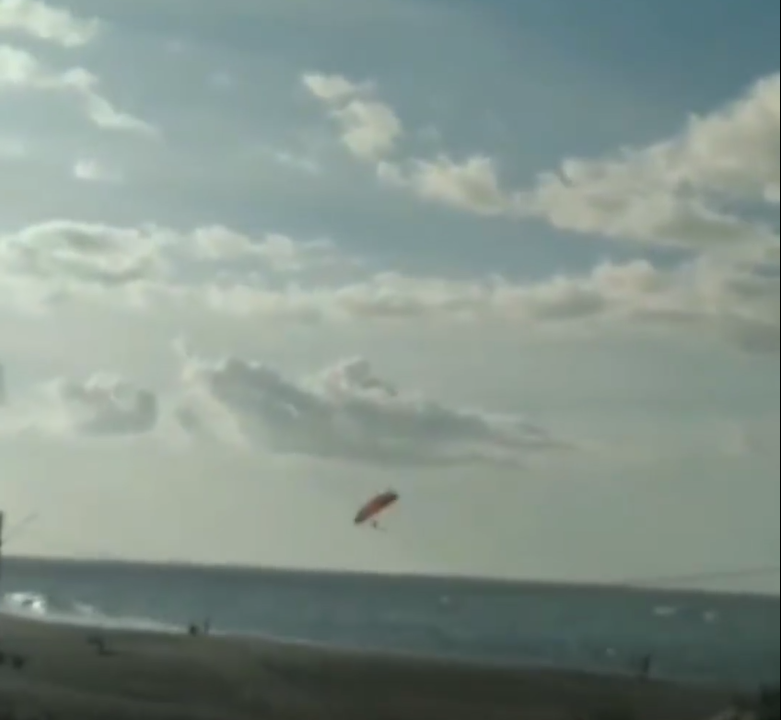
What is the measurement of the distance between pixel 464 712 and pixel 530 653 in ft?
91.7

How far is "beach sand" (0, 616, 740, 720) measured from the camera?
24344mm

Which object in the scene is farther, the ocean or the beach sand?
the ocean

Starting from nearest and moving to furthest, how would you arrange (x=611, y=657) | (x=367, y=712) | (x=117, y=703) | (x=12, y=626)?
→ (x=117, y=703)
(x=367, y=712)
(x=12, y=626)
(x=611, y=657)

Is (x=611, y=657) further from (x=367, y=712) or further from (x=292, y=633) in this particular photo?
(x=367, y=712)

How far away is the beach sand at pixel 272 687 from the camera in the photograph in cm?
2434

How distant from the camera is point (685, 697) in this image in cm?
3569

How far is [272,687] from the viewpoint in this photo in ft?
96.1

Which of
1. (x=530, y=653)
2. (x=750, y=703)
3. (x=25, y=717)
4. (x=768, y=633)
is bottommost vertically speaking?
(x=25, y=717)

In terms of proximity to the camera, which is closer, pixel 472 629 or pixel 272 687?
pixel 272 687

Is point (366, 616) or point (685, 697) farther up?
point (366, 616)

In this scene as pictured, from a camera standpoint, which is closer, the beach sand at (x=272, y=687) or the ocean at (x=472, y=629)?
the beach sand at (x=272, y=687)

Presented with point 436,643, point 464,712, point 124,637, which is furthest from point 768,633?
point 464,712

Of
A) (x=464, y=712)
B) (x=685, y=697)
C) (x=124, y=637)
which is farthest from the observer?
(x=124, y=637)

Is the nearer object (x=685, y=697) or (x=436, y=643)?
(x=685, y=697)
